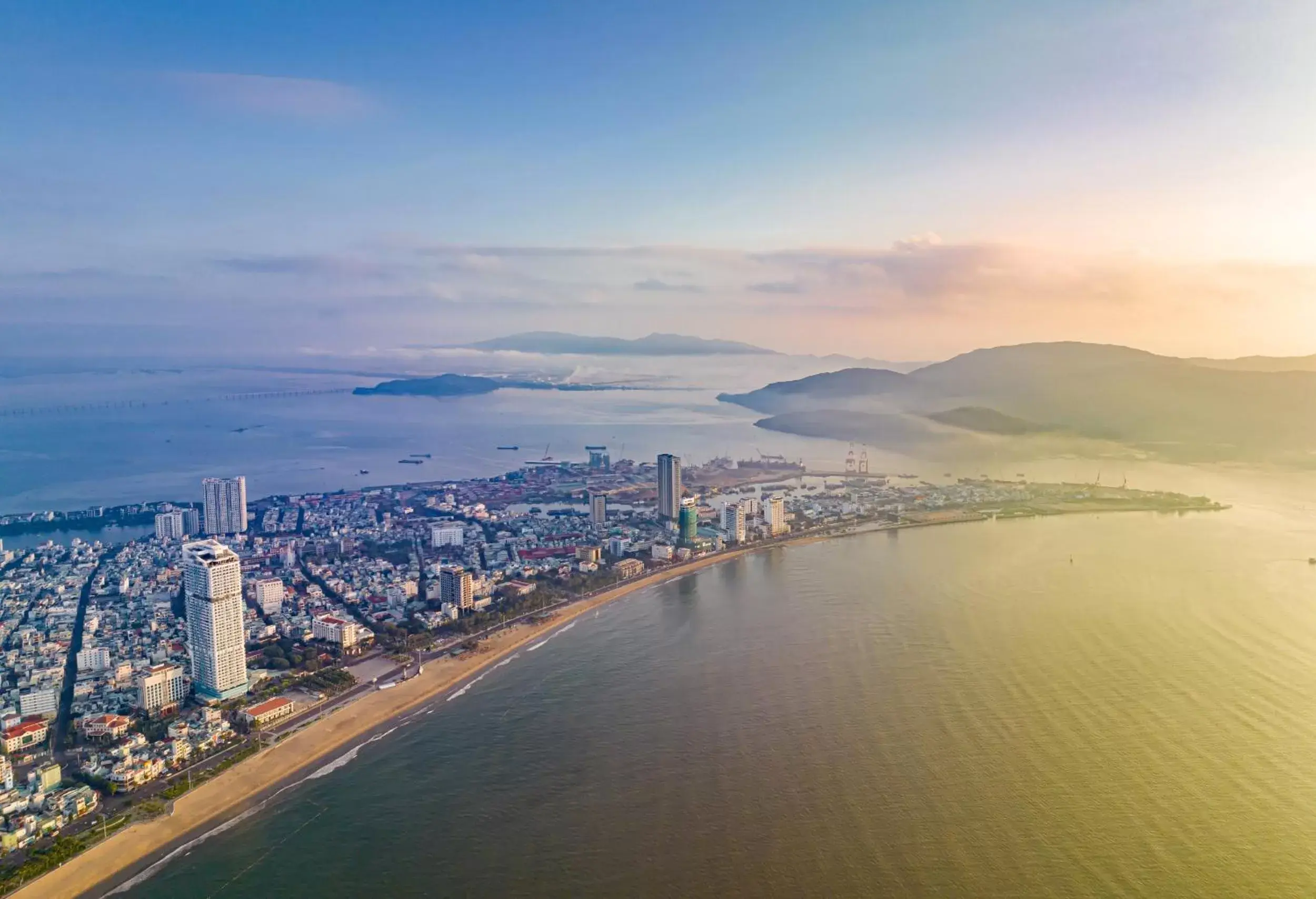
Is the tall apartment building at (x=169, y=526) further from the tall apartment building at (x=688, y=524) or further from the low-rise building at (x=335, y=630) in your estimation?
the tall apartment building at (x=688, y=524)

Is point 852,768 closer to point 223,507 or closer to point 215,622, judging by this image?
point 215,622

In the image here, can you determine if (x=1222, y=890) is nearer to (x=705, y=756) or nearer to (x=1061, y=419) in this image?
(x=705, y=756)

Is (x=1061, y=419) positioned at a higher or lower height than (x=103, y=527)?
higher

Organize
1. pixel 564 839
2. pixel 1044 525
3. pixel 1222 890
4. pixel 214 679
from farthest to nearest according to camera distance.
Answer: pixel 1044 525
pixel 214 679
pixel 564 839
pixel 1222 890

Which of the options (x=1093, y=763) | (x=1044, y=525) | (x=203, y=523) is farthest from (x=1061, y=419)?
(x=203, y=523)

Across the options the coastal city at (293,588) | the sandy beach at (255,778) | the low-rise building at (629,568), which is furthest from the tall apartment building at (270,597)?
the low-rise building at (629,568)

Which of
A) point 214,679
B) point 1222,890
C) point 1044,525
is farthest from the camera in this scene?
point 1044,525
